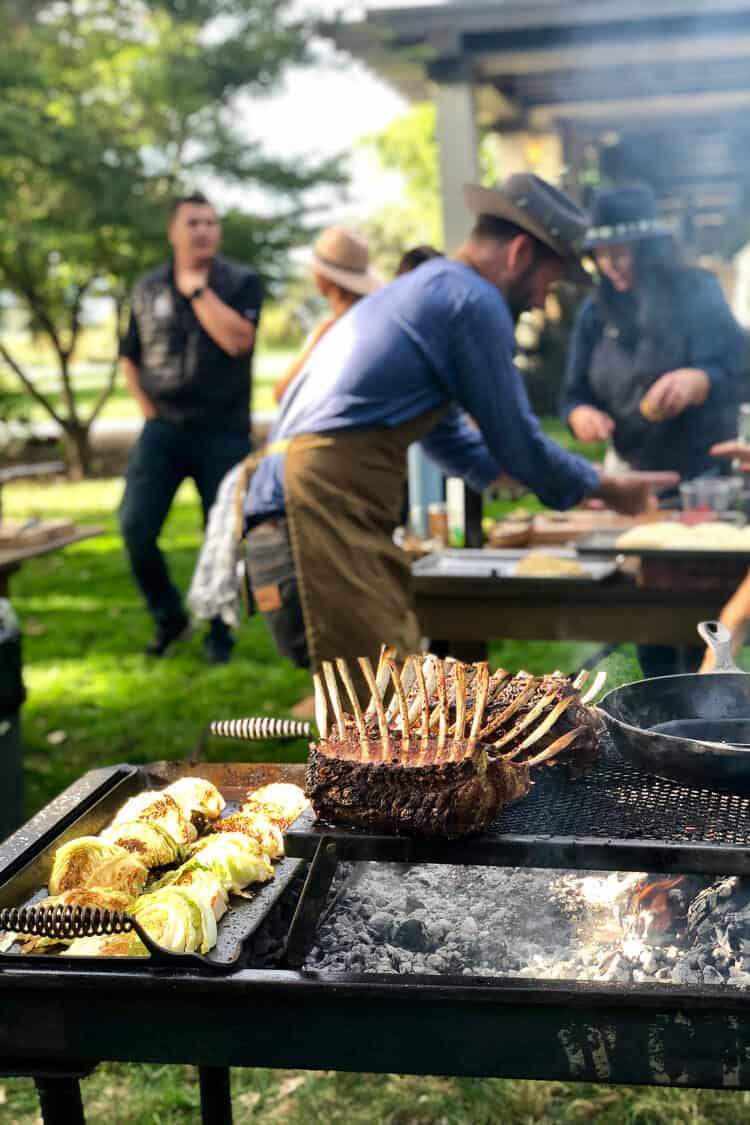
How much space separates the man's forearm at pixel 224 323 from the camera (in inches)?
259

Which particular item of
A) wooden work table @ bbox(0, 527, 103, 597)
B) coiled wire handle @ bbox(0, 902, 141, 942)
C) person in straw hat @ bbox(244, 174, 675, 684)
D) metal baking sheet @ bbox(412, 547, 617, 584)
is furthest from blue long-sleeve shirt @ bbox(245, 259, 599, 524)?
coiled wire handle @ bbox(0, 902, 141, 942)

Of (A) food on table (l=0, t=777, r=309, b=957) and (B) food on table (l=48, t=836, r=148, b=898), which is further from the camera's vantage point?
(B) food on table (l=48, t=836, r=148, b=898)

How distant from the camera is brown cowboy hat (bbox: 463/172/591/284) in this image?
11.7 feet

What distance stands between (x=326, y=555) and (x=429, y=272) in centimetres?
88

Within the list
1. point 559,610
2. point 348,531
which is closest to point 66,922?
point 348,531

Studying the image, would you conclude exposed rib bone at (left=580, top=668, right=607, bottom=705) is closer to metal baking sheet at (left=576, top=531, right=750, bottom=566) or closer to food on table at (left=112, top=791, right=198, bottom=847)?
food on table at (left=112, top=791, right=198, bottom=847)

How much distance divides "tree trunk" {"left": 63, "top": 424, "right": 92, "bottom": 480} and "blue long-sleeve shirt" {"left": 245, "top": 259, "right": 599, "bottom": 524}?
1217 cm

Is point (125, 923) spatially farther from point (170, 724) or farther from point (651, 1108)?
point (170, 724)

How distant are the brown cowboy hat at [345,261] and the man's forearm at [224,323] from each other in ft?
4.23

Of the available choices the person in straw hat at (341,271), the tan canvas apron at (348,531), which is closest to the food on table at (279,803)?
the tan canvas apron at (348,531)

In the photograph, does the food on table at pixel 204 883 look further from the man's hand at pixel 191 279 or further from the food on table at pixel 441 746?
the man's hand at pixel 191 279

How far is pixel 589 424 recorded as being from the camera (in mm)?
5375

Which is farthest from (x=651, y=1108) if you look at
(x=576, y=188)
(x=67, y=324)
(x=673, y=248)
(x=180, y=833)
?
(x=67, y=324)

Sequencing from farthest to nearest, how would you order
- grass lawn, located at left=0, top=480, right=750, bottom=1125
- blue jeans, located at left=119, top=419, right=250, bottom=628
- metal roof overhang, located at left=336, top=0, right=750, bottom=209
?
metal roof overhang, located at left=336, top=0, right=750, bottom=209, blue jeans, located at left=119, top=419, right=250, bottom=628, grass lawn, located at left=0, top=480, right=750, bottom=1125
